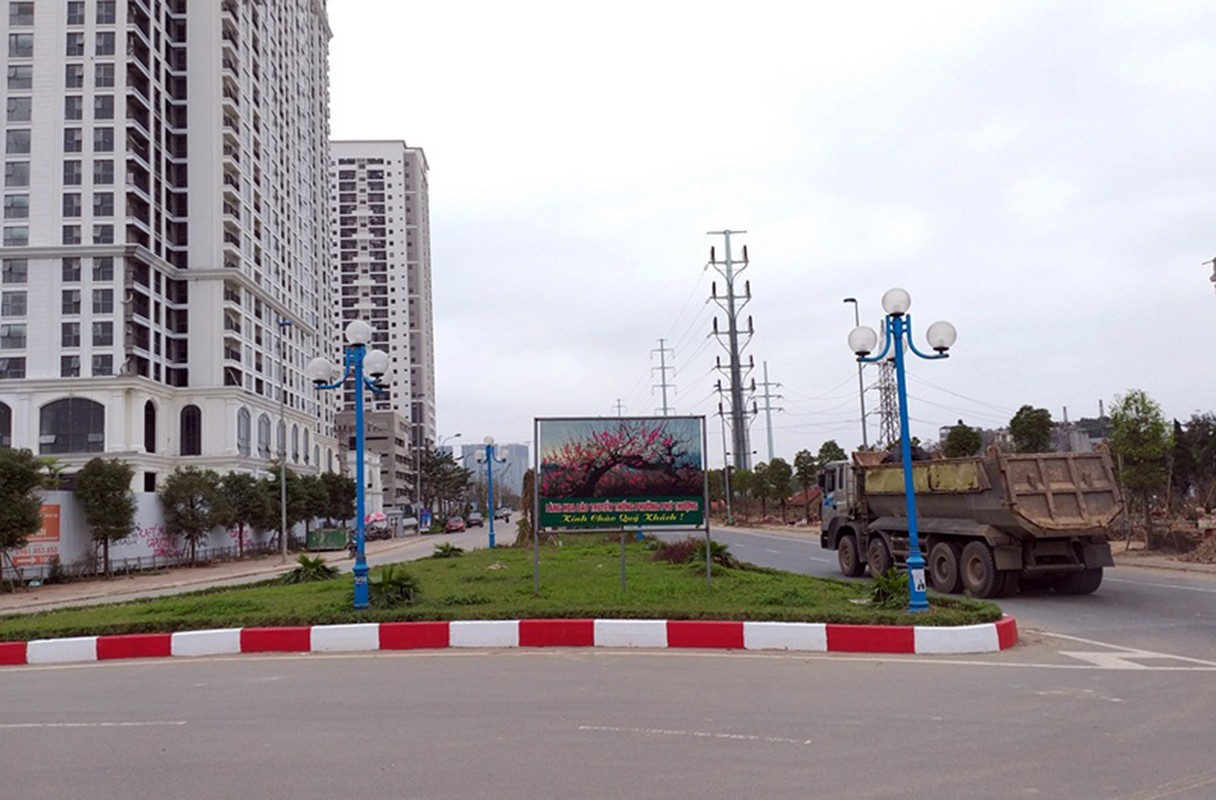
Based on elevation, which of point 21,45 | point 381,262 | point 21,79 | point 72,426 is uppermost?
point 381,262

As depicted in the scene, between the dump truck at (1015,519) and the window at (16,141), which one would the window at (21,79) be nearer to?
the window at (16,141)

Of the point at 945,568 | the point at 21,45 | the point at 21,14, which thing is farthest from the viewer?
the point at 21,14

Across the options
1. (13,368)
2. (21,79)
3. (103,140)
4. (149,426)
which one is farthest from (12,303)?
(21,79)

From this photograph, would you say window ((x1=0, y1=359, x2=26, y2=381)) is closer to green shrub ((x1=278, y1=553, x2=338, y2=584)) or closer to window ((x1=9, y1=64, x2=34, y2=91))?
window ((x1=9, y1=64, x2=34, y2=91))

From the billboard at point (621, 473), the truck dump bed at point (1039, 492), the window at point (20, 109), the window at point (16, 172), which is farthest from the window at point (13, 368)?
the truck dump bed at point (1039, 492)

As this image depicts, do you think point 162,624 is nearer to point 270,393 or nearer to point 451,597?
point 451,597

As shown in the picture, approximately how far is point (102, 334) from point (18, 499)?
3308 cm

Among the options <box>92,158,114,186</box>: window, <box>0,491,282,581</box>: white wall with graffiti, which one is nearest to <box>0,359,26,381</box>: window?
<box>92,158,114,186</box>: window

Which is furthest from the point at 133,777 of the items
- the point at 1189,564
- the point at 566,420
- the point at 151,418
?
the point at 151,418

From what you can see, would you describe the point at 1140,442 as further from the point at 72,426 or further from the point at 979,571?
the point at 72,426

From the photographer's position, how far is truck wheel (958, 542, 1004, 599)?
51.4ft

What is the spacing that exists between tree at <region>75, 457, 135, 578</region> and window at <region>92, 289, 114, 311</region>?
85.1 ft

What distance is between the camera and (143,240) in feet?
200

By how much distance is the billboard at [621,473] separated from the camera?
13.8m
